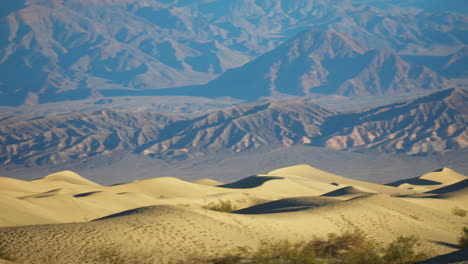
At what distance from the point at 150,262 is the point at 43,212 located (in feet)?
57.4

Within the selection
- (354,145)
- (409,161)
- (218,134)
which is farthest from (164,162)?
(409,161)

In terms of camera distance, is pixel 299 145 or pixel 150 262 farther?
pixel 299 145

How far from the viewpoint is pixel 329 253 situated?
24.0 meters

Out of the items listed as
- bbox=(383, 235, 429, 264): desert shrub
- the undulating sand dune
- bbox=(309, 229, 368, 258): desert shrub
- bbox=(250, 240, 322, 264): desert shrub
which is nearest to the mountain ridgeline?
the undulating sand dune

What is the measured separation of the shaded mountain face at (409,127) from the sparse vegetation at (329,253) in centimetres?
14377

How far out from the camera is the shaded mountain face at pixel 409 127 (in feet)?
554

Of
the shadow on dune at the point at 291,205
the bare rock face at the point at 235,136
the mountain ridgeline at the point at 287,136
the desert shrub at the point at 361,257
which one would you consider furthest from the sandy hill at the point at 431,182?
the bare rock face at the point at 235,136

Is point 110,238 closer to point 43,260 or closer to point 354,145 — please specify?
point 43,260

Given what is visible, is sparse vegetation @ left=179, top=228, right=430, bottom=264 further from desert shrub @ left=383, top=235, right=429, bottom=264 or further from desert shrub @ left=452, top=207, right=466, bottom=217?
desert shrub @ left=452, top=207, right=466, bottom=217

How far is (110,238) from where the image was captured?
2275 centimetres

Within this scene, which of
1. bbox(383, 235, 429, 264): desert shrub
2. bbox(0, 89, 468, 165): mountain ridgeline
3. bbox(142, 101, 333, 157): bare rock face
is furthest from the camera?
bbox(142, 101, 333, 157): bare rock face

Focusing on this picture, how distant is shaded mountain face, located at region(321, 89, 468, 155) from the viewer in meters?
169

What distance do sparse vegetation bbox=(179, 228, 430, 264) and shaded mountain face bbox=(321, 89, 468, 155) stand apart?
144m

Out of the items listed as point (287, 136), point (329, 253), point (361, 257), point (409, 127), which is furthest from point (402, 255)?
point (287, 136)
